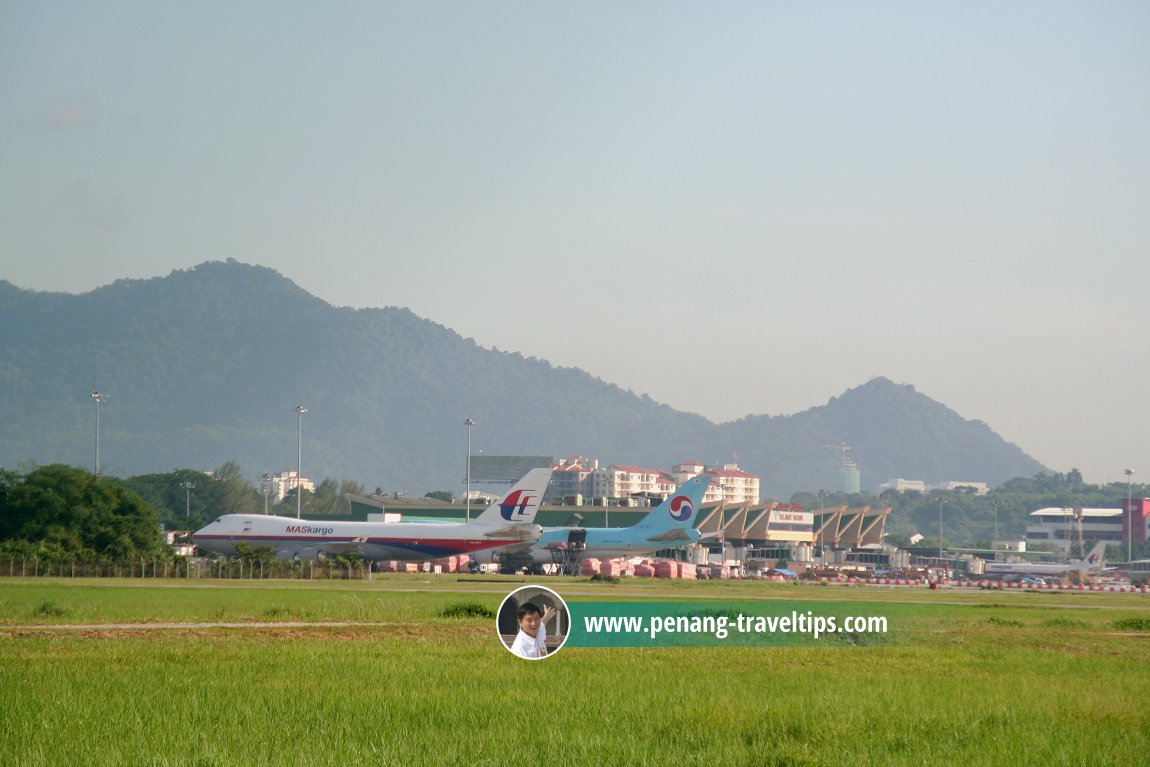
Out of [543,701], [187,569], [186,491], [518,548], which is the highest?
[186,491]

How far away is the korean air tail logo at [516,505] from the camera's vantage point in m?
84.4

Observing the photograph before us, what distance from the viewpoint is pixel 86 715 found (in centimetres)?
1524

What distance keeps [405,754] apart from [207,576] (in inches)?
2281

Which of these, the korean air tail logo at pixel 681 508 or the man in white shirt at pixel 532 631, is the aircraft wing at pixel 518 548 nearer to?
the korean air tail logo at pixel 681 508

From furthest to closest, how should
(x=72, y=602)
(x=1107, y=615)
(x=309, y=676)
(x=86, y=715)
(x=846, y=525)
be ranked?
1. (x=846, y=525)
2. (x=1107, y=615)
3. (x=72, y=602)
4. (x=309, y=676)
5. (x=86, y=715)

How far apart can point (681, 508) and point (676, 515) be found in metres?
0.68

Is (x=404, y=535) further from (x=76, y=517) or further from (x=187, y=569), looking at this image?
(x=76, y=517)

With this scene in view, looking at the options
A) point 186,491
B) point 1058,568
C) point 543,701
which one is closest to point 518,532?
point 543,701

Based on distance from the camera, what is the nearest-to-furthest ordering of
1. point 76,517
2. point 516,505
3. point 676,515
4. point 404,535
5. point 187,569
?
point 187,569
point 76,517
point 404,535
point 516,505
point 676,515

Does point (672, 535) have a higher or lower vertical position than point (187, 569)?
higher

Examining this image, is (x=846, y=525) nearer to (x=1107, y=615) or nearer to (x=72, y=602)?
(x=1107, y=615)

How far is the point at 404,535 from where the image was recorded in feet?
276

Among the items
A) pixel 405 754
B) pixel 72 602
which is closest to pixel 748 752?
pixel 405 754

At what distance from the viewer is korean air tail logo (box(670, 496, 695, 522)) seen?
95.2 metres
